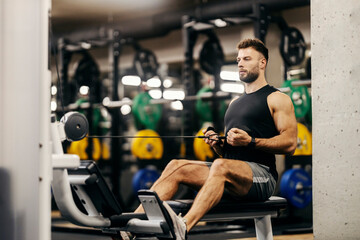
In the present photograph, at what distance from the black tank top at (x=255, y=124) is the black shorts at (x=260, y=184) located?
5 centimetres

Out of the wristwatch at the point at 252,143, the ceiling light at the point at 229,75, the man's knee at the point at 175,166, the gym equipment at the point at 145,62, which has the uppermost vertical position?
the gym equipment at the point at 145,62

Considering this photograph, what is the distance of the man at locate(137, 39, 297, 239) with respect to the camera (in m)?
2.89

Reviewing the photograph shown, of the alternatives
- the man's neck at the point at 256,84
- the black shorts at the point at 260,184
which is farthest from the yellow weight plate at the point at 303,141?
the black shorts at the point at 260,184

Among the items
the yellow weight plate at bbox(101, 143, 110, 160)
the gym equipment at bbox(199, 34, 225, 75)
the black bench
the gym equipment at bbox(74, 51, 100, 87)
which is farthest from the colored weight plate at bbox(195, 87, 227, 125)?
the black bench

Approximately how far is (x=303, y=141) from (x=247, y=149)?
295cm

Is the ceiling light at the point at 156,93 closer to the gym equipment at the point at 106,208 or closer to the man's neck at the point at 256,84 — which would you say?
the man's neck at the point at 256,84

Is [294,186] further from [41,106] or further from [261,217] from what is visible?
[41,106]

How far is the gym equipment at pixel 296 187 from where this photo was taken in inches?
231

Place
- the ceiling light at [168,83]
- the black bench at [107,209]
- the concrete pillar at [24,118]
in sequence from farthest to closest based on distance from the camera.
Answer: the ceiling light at [168,83]
the black bench at [107,209]
the concrete pillar at [24,118]

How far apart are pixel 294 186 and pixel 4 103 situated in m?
4.29

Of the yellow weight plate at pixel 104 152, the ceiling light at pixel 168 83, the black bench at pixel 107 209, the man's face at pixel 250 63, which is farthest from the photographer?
the ceiling light at pixel 168 83

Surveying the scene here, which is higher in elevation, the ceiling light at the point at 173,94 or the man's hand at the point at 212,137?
the ceiling light at the point at 173,94

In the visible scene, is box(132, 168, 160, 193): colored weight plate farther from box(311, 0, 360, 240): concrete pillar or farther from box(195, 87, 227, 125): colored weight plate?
box(311, 0, 360, 240): concrete pillar

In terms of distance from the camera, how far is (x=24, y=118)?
197cm
